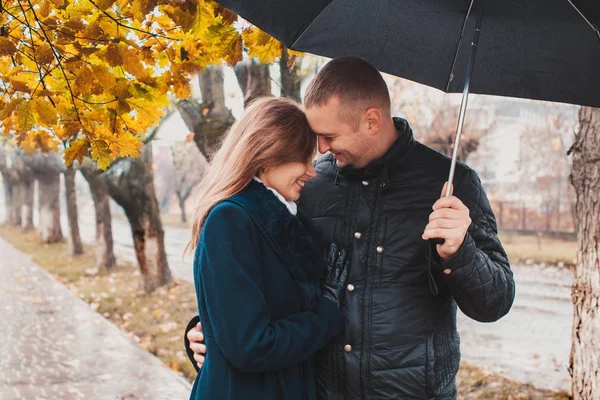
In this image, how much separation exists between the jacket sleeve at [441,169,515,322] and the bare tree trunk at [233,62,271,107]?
4.44m

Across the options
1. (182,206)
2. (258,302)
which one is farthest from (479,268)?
(182,206)

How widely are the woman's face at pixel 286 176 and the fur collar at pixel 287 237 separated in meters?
0.05

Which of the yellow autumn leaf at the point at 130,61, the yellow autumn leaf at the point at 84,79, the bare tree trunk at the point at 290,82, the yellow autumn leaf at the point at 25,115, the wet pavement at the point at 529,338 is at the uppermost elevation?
the bare tree trunk at the point at 290,82

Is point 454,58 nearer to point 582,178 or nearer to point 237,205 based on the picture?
point 237,205

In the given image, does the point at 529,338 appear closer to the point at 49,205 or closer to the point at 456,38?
the point at 456,38

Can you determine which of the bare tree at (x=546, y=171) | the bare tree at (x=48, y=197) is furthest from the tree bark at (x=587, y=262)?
the bare tree at (x=48, y=197)

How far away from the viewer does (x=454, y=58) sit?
283cm

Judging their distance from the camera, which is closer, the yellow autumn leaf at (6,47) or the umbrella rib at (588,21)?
the umbrella rib at (588,21)

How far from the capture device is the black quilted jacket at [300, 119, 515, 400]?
8.24 ft

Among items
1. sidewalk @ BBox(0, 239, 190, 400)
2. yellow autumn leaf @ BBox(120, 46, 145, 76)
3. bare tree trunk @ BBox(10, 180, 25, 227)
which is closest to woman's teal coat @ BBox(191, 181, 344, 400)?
yellow autumn leaf @ BBox(120, 46, 145, 76)

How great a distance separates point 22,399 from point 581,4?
6573 millimetres

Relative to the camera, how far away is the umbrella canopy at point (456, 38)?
8.11 feet

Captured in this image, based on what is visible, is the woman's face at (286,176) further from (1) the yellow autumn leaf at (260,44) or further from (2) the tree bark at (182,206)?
(2) the tree bark at (182,206)

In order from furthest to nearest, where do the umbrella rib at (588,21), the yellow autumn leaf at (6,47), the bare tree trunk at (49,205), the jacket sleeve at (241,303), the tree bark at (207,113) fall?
the bare tree trunk at (49,205) < the tree bark at (207,113) < the yellow autumn leaf at (6,47) < the umbrella rib at (588,21) < the jacket sleeve at (241,303)
